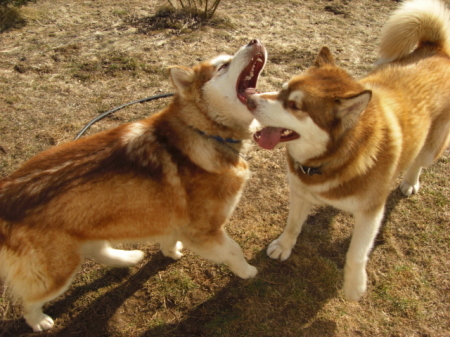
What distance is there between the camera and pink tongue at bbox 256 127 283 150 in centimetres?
258

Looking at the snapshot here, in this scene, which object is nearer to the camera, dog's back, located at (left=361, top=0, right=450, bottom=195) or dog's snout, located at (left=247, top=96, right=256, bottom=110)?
dog's snout, located at (left=247, top=96, right=256, bottom=110)

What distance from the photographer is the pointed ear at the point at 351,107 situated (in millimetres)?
2157

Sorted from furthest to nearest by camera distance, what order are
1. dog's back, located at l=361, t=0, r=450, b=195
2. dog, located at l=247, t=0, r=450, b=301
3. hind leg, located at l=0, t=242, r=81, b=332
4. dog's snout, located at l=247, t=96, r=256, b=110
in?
dog's back, located at l=361, t=0, r=450, b=195, dog's snout, located at l=247, t=96, r=256, b=110, dog, located at l=247, t=0, r=450, b=301, hind leg, located at l=0, t=242, r=81, b=332

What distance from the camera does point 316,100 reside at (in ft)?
7.77

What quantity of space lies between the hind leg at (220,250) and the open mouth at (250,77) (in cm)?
119

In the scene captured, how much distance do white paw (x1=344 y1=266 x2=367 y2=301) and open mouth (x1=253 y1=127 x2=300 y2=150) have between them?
1.20 metres

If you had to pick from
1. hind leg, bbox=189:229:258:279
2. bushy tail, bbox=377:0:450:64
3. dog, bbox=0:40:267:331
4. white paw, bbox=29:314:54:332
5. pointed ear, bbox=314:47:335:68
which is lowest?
white paw, bbox=29:314:54:332

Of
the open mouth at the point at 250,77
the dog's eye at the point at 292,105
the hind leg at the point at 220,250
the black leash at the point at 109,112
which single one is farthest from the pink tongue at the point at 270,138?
the black leash at the point at 109,112

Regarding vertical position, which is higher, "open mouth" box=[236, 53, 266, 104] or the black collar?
"open mouth" box=[236, 53, 266, 104]

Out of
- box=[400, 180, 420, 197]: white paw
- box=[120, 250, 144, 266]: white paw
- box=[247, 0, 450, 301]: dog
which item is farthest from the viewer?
box=[400, 180, 420, 197]: white paw

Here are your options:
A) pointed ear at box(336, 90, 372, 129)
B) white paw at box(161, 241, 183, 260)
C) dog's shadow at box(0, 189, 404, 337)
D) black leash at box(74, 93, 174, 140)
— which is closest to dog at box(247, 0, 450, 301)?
pointed ear at box(336, 90, 372, 129)

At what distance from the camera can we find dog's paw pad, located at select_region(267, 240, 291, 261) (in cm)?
330

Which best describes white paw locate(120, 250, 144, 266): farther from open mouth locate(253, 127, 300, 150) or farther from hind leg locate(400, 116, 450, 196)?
hind leg locate(400, 116, 450, 196)

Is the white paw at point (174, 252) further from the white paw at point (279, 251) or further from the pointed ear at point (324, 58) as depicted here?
the pointed ear at point (324, 58)
